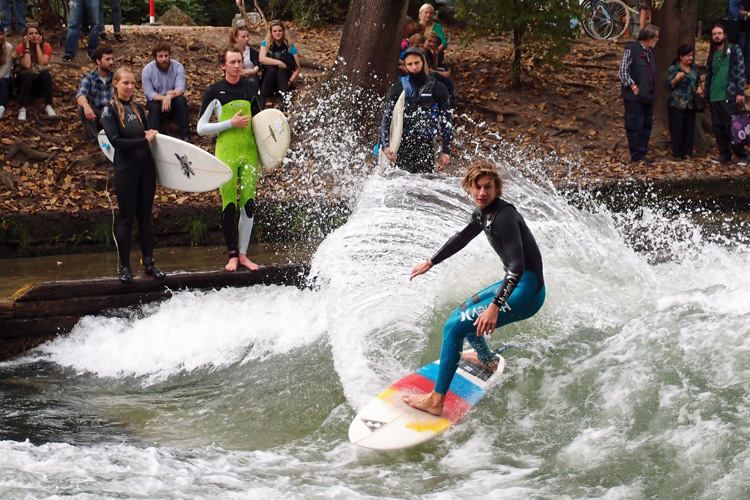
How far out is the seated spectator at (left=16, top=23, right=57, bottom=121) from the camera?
12086 mm

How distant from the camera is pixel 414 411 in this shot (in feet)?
19.2

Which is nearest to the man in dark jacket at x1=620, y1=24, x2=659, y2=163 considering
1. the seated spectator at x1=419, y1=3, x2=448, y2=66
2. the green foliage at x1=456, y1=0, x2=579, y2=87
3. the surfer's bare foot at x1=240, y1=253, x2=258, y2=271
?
the green foliage at x1=456, y1=0, x2=579, y2=87

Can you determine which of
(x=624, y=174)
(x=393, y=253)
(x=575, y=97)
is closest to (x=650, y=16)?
(x=575, y=97)

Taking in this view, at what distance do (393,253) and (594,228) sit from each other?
2294 millimetres

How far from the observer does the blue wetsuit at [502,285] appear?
5.53 m

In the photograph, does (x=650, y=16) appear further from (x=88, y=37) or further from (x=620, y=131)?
(x=88, y=37)

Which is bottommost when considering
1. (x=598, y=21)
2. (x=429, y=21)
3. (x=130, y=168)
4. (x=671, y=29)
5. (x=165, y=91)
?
(x=165, y=91)

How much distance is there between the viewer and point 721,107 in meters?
12.8

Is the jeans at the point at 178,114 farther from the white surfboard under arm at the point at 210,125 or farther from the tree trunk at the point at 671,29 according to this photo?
the tree trunk at the point at 671,29

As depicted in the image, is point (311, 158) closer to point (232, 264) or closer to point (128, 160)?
point (232, 264)

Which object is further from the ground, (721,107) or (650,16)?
(650,16)

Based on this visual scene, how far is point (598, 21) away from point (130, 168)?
13.1 metres

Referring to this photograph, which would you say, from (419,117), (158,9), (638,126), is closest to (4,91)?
(419,117)

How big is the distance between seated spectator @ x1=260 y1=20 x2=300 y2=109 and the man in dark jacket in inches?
189
